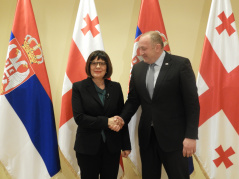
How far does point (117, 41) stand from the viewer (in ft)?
8.29

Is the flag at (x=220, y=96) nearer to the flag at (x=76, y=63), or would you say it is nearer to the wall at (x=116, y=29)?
the wall at (x=116, y=29)

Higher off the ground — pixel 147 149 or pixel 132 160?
pixel 147 149

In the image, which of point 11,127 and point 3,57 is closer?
point 11,127

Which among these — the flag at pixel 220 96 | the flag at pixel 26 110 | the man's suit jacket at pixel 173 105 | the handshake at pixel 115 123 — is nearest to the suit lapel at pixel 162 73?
the man's suit jacket at pixel 173 105

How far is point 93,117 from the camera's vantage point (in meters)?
1.62

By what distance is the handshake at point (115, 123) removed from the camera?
1.62 meters

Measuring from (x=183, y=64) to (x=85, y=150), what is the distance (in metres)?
0.87

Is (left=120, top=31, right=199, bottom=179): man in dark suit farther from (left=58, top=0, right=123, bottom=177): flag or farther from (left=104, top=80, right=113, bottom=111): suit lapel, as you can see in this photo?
(left=58, top=0, right=123, bottom=177): flag

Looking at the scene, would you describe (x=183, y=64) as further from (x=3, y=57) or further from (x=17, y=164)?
(x=3, y=57)

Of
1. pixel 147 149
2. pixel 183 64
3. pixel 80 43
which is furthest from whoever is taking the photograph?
pixel 80 43

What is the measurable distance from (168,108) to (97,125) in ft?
1.59

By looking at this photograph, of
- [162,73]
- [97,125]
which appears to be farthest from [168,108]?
[97,125]

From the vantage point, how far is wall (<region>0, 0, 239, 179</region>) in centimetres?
239

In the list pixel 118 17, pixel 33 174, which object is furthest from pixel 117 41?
pixel 33 174
